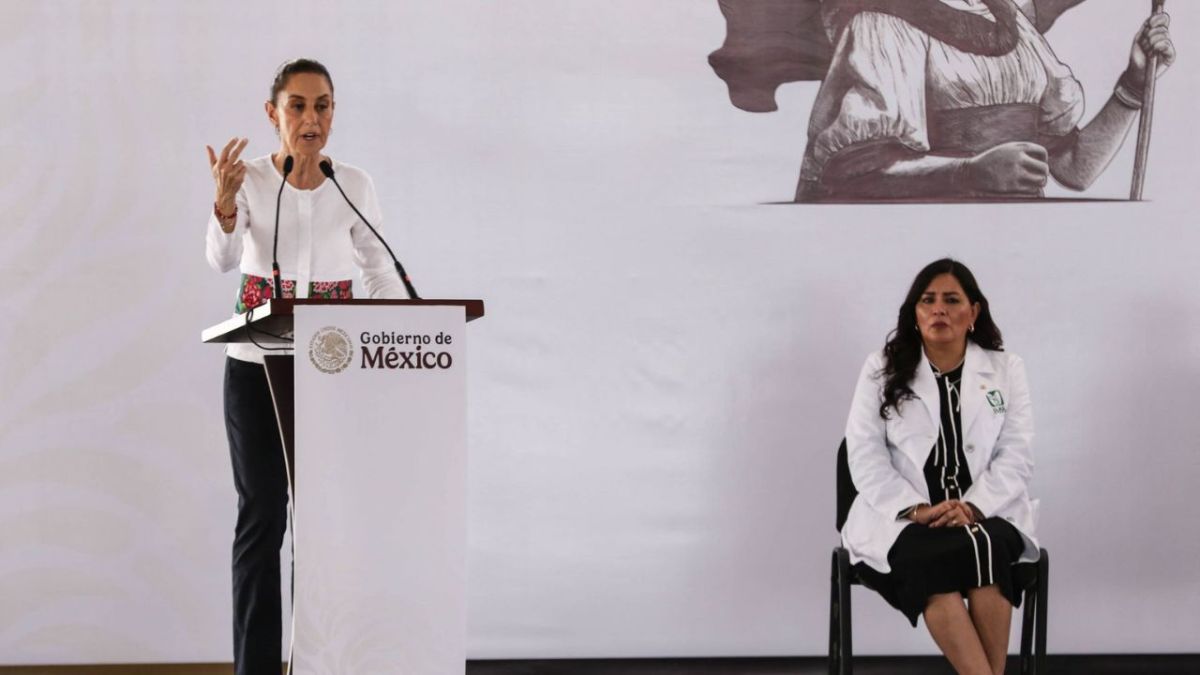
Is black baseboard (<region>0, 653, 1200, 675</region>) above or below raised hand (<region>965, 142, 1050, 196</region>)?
below

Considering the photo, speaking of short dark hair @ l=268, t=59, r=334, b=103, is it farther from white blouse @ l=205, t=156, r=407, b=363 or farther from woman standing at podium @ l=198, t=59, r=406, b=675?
white blouse @ l=205, t=156, r=407, b=363

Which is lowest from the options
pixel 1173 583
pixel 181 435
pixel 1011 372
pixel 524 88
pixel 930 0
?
pixel 1173 583

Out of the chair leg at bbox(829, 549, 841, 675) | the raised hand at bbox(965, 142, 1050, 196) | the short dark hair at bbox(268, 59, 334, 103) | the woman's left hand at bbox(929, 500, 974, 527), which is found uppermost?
the short dark hair at bbox(268, 59, 334, 103)

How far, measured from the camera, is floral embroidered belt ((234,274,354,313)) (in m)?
2.67

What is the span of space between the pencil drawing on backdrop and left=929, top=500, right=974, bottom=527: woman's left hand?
108 centimetres

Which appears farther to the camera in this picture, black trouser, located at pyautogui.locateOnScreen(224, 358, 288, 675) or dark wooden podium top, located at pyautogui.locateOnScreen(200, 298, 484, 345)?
black trouser, located at pyautogui.locateOnScreen(224, 358, 288, 675)

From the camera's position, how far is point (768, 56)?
3635 mm

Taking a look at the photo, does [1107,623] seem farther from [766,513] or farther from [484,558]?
[484,558]

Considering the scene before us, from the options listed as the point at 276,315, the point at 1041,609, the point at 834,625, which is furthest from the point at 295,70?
the point at 1041,609

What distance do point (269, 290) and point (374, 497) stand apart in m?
0.75

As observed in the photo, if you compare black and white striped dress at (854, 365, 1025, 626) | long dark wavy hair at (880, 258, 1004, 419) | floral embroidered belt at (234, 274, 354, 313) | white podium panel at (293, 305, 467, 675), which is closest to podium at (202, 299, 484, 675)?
white podium panel at (293, 305, 467, 675)

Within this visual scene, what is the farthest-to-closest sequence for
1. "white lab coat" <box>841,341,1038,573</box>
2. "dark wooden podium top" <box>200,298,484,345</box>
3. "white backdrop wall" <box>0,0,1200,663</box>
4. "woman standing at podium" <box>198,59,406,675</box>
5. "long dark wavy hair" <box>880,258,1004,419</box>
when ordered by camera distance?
1. "white backdrop wall" <box>0,0,1200,663</box>
2. "long dark wavy hair" <box>880,258,1004,419</box>
3. "white lab coat" <box>841,341,1038,573</box>
4. "woman standing at podium" <box>198,59,406,675</box>
5. "dark wooden podium top" <box>200,298,484,345</box>

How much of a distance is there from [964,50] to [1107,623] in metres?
1.82

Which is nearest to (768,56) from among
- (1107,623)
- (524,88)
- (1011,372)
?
(524,88)
